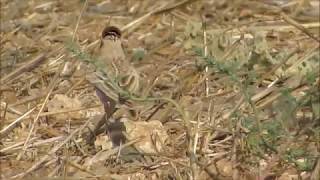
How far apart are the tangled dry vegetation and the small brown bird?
0.05 metres

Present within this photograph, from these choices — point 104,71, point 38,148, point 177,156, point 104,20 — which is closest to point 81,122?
point 38,148

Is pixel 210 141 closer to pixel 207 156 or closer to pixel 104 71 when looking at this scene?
pixel 207 156

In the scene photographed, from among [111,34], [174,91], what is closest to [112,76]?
[111,34]

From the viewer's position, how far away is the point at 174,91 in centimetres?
330

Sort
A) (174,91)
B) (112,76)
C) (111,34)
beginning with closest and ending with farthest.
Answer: (112,76)
(111,34)
(174,91)

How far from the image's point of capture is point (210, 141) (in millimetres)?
2869

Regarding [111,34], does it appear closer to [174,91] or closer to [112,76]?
[112,76]

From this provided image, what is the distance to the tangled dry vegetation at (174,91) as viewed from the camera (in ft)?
8.68

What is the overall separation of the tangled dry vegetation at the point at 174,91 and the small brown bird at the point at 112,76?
0.16ft

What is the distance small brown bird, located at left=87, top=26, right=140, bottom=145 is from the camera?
8.13 feet

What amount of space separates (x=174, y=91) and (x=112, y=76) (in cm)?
83

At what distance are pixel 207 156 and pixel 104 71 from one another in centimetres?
50

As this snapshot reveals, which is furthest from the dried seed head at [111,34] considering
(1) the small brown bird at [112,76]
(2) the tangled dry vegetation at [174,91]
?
(2) the tangled dry vegetation at [174,91]

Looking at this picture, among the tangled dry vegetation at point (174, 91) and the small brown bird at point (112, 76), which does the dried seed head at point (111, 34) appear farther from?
the tangled dry vegetation at point (174, 91)
